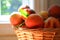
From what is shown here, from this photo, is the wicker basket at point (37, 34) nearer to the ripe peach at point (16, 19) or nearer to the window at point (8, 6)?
the ripe peach at point (16, 19)

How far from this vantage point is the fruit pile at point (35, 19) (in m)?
0.91

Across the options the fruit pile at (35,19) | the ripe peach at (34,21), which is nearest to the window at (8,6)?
the fruit pile at (35,19)

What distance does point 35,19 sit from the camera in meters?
0.91

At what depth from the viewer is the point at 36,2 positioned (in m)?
1.35

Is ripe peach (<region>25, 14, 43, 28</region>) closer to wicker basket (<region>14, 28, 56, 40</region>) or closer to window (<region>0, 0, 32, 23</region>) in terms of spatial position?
wicker basket (<region>14, 28, 56, 40</region>)

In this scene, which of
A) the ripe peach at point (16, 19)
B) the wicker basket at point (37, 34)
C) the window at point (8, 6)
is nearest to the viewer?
the wicker basket at point (37, 34)

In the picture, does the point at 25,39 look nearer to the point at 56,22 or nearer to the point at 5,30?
the point at 56,22

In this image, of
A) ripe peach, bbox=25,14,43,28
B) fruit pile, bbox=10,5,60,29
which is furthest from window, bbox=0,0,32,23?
ripe peach, bbox=25,14,43,28

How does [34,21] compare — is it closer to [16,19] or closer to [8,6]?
[16,19]

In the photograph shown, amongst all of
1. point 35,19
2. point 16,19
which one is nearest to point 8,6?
point 16,19

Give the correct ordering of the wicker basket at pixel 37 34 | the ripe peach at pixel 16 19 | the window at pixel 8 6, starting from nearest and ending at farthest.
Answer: the wicker basket at pixel 37 34 < the ripe peach at pixel 16 19 < the window at pixel 8 6

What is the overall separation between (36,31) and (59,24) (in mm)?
139

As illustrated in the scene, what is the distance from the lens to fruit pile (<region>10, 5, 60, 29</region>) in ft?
2.99

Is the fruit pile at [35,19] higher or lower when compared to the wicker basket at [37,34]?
higher
